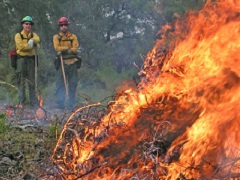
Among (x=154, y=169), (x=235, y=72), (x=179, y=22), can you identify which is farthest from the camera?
(x=179, y=22)

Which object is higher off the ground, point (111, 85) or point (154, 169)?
point (154, 169)

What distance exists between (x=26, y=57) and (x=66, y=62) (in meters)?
0.96

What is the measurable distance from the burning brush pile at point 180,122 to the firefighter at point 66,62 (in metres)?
5.10

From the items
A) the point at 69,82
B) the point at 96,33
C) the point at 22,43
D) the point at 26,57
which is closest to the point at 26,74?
the point at 26,57

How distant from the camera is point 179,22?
5.08 meters

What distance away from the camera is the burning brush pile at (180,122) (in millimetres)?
4047

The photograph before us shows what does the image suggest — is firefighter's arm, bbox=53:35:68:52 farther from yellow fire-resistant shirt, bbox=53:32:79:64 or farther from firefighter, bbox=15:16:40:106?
firefighter, bbox=15:16:40:106

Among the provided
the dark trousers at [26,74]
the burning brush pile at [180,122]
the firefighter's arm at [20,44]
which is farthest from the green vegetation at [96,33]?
the burning brush pile at [180,122]

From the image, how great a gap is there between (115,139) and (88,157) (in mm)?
347

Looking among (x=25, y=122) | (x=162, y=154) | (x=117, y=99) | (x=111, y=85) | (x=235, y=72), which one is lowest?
(x=111, y=85)

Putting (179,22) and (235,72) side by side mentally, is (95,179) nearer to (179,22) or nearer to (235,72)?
(235,72)

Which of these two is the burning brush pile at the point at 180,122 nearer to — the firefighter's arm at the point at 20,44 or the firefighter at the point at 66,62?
the firefighter's arm at the point at 20,44

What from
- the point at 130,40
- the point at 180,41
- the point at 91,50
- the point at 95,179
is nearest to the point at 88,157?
the point at 95,179

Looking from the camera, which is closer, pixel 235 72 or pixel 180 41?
pixel 235 72
